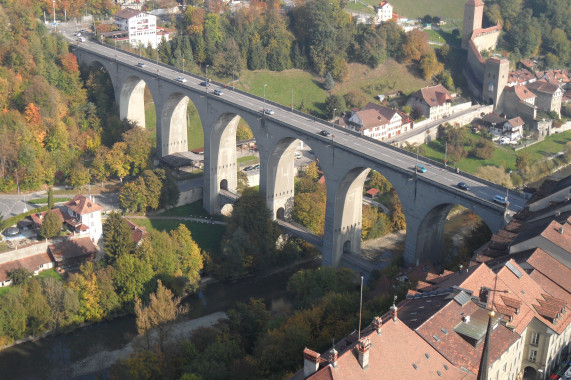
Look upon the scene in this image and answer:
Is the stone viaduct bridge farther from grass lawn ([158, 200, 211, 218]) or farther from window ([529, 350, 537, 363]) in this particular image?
window ([529, 350, 537, 363])

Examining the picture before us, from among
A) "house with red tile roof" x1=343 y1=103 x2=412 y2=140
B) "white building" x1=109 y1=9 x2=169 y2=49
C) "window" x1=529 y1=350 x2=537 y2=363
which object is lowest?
"house with red tile roof" x1=343 y1=103 x2=412 y2=140

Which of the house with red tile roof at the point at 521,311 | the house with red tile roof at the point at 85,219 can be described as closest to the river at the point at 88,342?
the house with red tile roof at the point at 85,219

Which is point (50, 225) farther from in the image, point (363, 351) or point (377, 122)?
point (377, 122)

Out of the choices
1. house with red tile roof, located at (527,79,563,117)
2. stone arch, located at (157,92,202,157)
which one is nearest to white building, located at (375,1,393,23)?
house with red tile roof, located at (527,79,563,117)

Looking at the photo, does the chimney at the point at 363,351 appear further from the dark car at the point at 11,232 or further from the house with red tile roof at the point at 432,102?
the house with red tile roof at the point at 432,102

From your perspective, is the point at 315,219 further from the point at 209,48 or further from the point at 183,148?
the point at 209,48

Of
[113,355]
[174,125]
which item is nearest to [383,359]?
[113,355]

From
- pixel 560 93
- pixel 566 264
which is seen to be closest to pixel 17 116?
pixel 566 264
